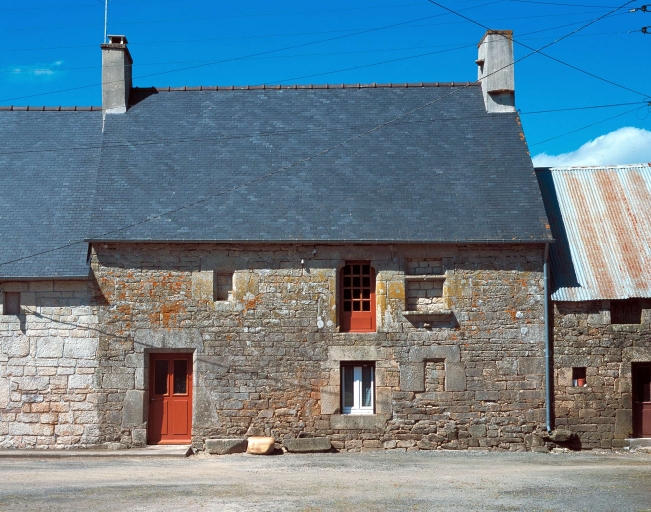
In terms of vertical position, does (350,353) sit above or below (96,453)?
above

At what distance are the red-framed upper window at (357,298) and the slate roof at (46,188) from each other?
4742mm

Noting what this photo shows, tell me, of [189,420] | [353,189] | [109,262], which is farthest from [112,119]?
[189,420]

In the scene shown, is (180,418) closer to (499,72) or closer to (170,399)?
(170,399)

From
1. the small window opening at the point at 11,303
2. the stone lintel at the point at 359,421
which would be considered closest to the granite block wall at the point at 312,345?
the stone lintel at the point at 359,421

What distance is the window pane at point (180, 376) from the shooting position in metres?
15.4

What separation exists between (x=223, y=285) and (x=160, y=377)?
2033 mm

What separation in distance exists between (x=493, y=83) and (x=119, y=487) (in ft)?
38.0

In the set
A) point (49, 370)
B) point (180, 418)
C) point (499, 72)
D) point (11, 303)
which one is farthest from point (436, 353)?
point (11, 303)

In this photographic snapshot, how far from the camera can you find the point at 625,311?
1578 cm

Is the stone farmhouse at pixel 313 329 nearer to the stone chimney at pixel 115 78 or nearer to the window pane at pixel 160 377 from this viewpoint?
the window pane at pixel 160 377

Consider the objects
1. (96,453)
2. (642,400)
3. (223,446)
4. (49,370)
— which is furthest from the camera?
(642,400)

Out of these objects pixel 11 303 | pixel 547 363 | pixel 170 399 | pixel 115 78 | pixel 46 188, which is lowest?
pixel 170 399

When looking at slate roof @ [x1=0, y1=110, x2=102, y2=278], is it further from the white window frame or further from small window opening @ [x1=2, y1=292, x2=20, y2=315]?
the white window frame

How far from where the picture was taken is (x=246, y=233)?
15.3 meters
